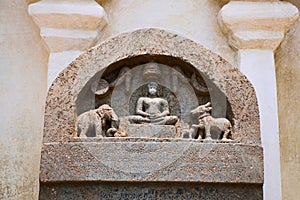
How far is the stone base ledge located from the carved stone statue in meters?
0.11

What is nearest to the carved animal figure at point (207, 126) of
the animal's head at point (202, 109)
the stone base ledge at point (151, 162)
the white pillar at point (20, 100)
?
the animal's head at point (202, 109)

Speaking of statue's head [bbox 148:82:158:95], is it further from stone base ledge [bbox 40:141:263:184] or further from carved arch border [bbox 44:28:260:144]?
stone base ledge [bbox 40:141:263:184]

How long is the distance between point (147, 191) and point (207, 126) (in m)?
0.46

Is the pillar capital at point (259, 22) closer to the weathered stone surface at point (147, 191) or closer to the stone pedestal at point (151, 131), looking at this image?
the stone pedestal at point (151, 131)

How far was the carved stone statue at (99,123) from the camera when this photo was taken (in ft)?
7.18

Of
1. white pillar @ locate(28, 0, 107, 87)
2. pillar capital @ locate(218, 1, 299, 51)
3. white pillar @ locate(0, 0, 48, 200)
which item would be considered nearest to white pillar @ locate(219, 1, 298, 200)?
pillar capital @ locate(218, 1, 299, 51)

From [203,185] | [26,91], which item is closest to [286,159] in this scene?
[203,185]

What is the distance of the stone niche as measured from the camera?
6.73 feet

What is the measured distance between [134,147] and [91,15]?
0.98 meters

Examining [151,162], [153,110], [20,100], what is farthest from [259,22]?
Result: [20,100]

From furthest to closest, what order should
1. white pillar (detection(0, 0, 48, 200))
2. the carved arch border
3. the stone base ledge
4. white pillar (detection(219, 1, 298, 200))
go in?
1. white pillar (detection(0, 0, 48, 200))
2. white pillar (detection(219, 1, 298, 200))
3. the carved arch border
4. the stone base ledge

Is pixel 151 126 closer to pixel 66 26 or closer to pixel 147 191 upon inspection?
pixel 147 191

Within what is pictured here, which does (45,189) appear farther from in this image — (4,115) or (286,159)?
(286,159)

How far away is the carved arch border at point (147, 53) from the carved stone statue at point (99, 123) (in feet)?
0.16
